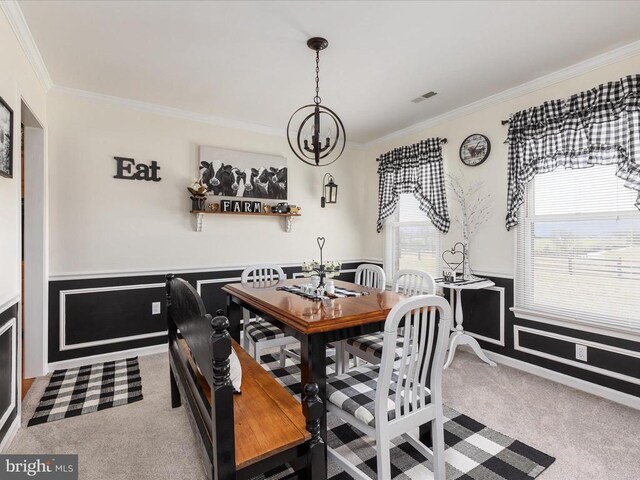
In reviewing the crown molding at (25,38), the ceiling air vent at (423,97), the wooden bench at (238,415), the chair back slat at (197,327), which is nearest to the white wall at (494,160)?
the ceiling air vent at (423,97)

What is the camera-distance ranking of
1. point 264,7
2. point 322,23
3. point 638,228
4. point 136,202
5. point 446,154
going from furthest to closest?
point 446,154 < point 136,202 < point 638,228 < point 322,23 < point 264,7

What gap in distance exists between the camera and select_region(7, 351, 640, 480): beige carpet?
71.3 inches

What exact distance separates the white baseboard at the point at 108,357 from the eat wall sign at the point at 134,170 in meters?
1.77

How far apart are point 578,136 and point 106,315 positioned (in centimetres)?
456

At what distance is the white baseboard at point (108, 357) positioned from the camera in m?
3.12

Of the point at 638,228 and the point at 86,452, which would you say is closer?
the point at 86,452

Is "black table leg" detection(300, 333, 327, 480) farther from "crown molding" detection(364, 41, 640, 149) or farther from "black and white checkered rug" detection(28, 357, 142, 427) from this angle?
"crown molding" detection(364, 41, 640, 149)

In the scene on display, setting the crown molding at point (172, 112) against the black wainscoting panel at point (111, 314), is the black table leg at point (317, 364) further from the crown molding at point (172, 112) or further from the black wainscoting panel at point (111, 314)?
the crown molding at point (172, 112)

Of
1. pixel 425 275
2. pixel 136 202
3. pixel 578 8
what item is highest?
pixel 578 8

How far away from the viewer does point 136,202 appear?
3.49 metres

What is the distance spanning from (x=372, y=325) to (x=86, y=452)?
1.82 metres

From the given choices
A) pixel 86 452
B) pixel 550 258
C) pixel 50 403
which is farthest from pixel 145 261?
pixel 550 258

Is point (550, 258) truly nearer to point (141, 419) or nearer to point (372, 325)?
point (372, 325)

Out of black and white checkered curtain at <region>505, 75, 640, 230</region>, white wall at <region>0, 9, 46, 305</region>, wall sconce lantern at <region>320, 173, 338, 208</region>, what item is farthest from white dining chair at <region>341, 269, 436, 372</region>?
white wall at <region>0, 9, 46, 305</region>
